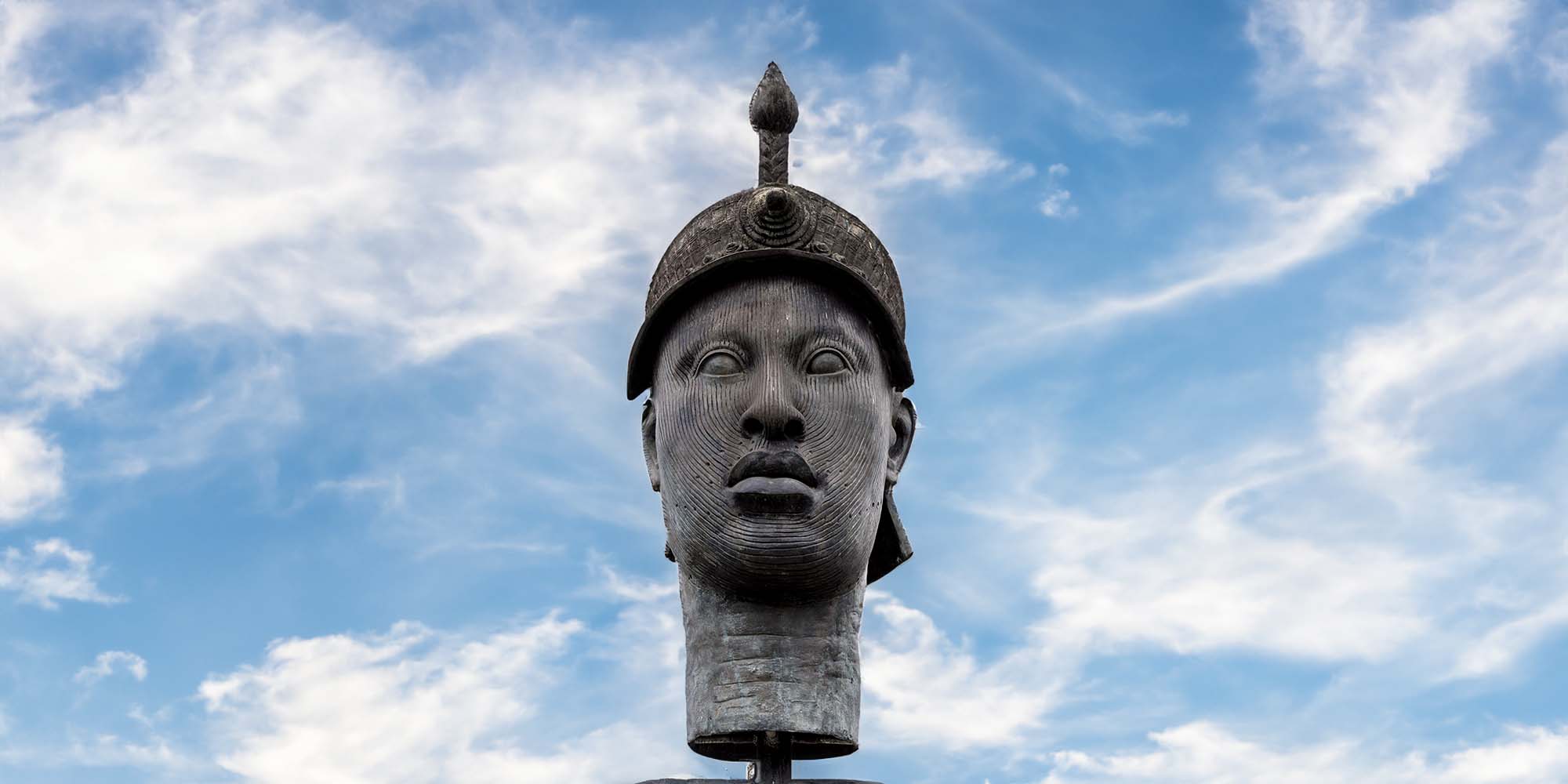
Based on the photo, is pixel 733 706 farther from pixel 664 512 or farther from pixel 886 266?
pixel 886 266

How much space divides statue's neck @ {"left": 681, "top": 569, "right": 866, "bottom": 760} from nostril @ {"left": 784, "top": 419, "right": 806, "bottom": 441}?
870mm

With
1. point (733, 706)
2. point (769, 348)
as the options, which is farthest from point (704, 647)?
point (769, 348)

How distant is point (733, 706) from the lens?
8672mm

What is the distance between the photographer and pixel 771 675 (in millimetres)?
8719

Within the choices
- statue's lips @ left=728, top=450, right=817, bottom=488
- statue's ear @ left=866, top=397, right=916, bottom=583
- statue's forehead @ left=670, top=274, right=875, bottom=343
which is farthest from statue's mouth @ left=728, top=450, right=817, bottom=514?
statue's ear @ left=866, top=397, right=916, bottom=583

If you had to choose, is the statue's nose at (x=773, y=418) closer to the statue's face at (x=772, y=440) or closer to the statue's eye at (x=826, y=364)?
the statue's face at (x=772, y=440)

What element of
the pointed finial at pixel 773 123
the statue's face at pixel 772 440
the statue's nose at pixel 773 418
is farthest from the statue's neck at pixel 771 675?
the pointed finial at pixel 773 123

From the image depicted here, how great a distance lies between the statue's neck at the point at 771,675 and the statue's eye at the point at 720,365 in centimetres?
106

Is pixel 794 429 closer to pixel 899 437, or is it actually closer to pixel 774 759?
pixel 899 437

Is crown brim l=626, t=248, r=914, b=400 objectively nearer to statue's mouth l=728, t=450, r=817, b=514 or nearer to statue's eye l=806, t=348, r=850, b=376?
statue's eye l=806, t=348, r=850, b=376

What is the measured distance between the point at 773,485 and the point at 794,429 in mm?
337

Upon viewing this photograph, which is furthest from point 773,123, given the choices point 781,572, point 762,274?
point 781,572

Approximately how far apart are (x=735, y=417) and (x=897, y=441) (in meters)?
1.30

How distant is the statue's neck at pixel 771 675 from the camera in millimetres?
8664
